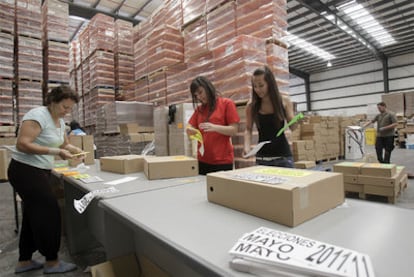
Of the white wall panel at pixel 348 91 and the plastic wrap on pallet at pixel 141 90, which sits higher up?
the white wall panel at pixel 348 91

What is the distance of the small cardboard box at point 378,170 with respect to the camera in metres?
3.46

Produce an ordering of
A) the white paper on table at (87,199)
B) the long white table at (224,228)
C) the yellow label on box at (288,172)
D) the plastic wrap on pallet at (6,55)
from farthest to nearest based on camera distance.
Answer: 1. the plastic wrap on pallet at (6,55)
2. the white paper on table at (87,199)
3. the yellow label on box at (288,172)
4. the long white table at (224,228)

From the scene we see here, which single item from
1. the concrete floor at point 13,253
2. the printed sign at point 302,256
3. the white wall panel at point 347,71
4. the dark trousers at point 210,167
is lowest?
the concrete floor at point 13,253

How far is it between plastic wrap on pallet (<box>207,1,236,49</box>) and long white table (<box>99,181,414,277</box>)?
2816mm

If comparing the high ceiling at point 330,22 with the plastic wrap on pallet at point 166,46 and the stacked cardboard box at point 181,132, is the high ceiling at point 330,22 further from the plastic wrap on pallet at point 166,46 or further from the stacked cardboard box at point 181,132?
the stacked cardboard box at point 181,132

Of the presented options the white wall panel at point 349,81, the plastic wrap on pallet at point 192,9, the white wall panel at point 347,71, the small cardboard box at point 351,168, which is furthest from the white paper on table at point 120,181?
the white wall panel at point 347,71

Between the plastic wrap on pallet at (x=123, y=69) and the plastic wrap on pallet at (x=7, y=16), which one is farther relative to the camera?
the plastic wrap on pallet at (x=123, y=69)

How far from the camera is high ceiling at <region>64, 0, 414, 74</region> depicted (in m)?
7.72

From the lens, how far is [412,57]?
12766 millimetres

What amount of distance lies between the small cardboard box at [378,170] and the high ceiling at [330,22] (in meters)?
5.76

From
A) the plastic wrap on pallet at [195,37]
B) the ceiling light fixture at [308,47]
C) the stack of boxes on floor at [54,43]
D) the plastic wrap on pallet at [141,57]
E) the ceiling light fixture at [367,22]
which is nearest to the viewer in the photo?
the plastic wrap on pallet at [195,37]

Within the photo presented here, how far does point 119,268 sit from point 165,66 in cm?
357

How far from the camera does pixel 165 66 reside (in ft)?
14.7

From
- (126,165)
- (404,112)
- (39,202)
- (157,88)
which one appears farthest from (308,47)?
A: (39,202)
